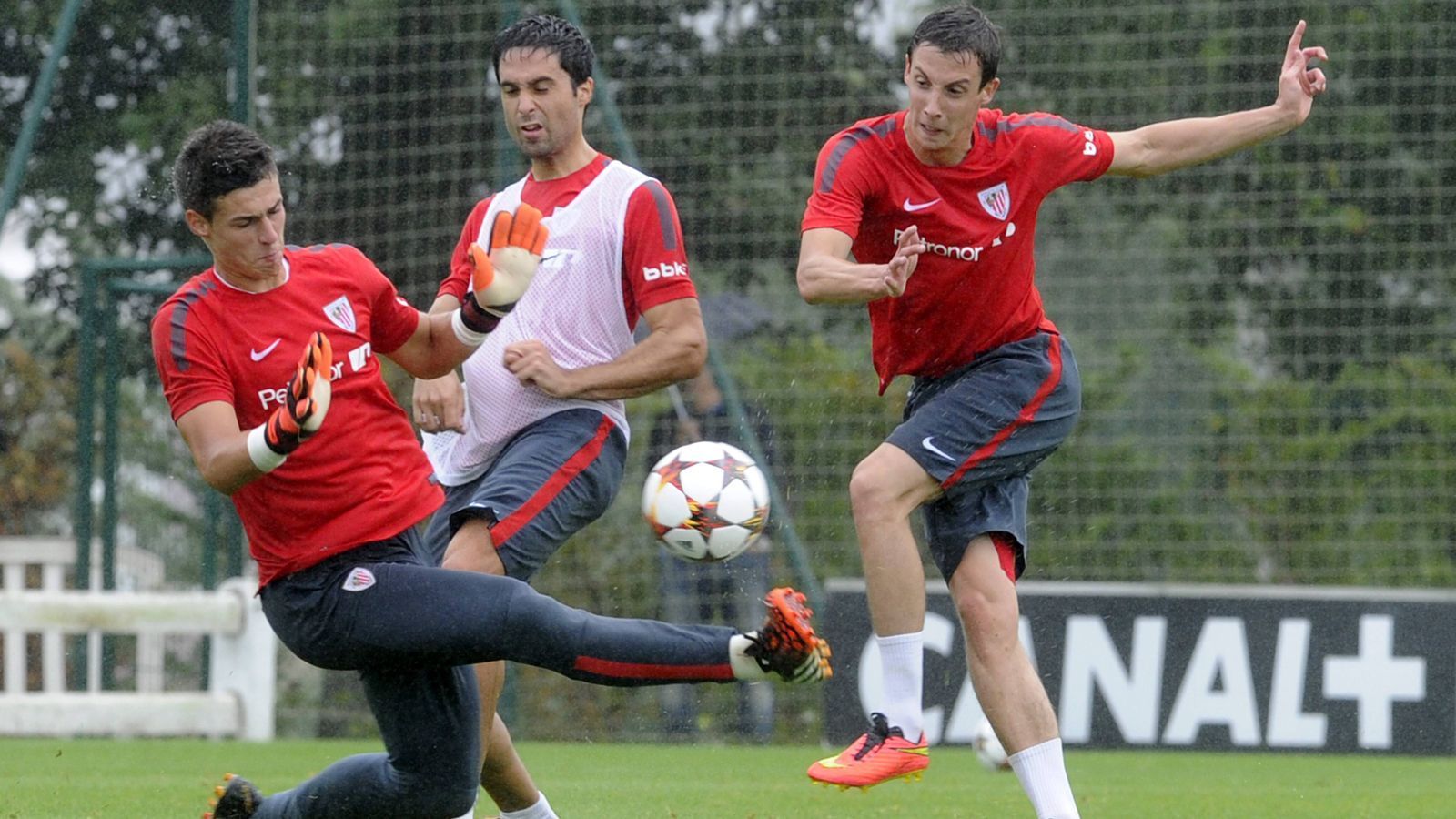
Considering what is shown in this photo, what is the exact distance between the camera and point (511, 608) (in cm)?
448

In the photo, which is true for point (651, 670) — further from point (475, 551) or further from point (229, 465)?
point (229, 465)

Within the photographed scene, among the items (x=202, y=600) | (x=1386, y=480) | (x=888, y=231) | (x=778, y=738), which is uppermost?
(x=888, y=231)

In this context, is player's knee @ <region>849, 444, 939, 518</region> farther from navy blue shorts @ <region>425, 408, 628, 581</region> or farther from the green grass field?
the green grass field

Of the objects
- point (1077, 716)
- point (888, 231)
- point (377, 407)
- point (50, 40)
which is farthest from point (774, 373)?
point (377, 407)

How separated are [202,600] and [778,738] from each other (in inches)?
126

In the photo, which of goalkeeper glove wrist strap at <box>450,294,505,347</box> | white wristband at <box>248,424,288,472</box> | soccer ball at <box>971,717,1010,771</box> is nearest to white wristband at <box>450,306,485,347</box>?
goalkeeper glove wrist strap at <box>450,294,505,347</box>

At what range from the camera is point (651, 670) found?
14.9 feet

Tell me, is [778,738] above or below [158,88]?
below

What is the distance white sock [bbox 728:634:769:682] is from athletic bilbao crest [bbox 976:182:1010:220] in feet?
5.17

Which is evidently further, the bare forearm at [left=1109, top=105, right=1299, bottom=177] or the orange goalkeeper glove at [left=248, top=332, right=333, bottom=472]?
the bare forearm at [left=1109, top=105, right=1299, bottom=177]

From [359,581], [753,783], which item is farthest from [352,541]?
[753,783]

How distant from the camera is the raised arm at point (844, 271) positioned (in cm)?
488

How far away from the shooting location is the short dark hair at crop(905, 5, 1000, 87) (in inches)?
209

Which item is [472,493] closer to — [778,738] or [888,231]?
[888,231]
